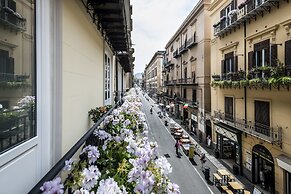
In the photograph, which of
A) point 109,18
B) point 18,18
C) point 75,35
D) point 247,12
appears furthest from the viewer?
point 247,12

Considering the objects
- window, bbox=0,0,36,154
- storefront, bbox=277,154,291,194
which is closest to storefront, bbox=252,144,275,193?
storefront, bbox=277,154,291,194

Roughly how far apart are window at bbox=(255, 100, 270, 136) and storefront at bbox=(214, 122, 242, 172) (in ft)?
8.27

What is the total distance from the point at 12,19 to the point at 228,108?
1794 cm

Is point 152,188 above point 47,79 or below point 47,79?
below

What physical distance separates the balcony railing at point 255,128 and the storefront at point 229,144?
53cm

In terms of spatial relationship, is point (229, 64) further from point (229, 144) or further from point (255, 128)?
point (229, 144)

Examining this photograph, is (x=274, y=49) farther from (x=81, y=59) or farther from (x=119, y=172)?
(x=119, y=172)

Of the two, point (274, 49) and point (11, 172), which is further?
point (274, 49)

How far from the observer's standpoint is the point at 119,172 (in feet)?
6.47

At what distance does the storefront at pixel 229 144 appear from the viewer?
16.3m

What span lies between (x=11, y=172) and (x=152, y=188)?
1.06 m

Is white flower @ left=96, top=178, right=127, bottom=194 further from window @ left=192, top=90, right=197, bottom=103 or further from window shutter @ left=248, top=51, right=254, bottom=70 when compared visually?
window @ left=192, top=90, right=197, bottom=103

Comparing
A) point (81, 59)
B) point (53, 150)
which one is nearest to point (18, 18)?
point (53, 150)

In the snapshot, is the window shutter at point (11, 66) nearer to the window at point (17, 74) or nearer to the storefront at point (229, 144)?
the window at point (17, 74)
